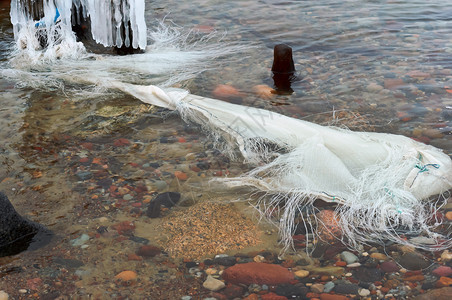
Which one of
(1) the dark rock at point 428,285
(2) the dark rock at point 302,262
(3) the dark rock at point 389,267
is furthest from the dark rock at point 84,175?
(1) the dark rock at point 428,285

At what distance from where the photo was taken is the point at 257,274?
3.25 metres

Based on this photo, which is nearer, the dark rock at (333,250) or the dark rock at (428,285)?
the dark rock at (428,285)

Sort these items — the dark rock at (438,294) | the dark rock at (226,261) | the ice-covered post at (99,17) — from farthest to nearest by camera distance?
the ice-covered post at (99,17), the dark rock at (226,261), the dark rock at (438,294)

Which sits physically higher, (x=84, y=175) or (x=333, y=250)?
(x=84, y=175)

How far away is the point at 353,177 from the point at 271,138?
3.05 ft

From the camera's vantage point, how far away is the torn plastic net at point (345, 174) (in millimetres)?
3723

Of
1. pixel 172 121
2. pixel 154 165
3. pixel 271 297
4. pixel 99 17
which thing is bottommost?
pixel 271 297

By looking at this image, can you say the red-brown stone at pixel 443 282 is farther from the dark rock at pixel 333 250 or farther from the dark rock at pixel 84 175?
the dark rock at pixel 84 175

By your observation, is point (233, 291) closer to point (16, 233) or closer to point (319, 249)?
point (319, 249)

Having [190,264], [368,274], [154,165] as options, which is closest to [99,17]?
[154,165]

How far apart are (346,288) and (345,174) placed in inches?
47.6

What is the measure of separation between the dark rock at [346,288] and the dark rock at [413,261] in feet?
1.39

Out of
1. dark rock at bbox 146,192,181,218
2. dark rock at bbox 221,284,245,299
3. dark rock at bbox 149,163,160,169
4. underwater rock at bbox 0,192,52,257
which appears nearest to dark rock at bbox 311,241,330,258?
dark rock at bbox 221,284,245,299

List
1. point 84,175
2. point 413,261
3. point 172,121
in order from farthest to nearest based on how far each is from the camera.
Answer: point 172,121 → point 84,175 → point 413,261
